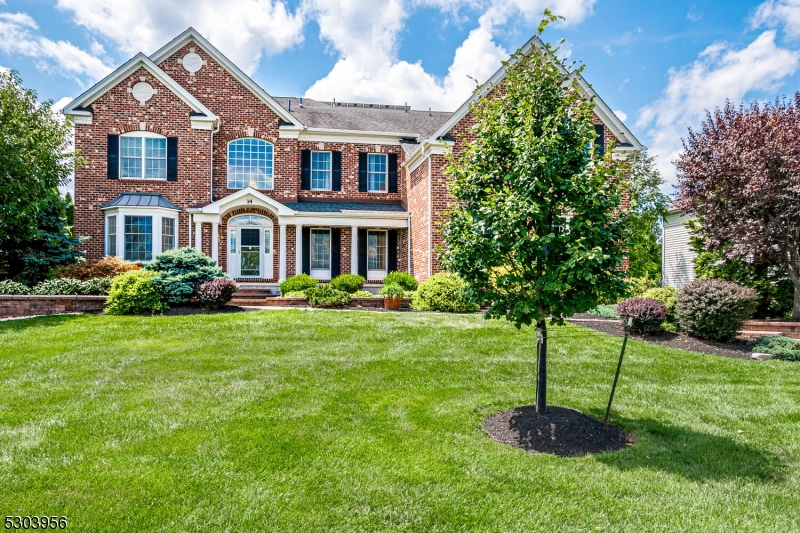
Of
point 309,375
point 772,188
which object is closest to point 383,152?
point 772,188

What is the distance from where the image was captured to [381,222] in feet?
58.6

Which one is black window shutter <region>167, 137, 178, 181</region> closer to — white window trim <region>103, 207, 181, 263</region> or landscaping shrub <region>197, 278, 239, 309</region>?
white window trim <region>103, 207, 181, 263</region>

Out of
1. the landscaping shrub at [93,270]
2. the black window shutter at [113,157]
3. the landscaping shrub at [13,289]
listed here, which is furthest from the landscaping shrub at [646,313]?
the black window shutter at [113,157]

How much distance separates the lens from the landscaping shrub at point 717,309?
9344mm

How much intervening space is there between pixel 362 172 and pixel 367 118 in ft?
10.5

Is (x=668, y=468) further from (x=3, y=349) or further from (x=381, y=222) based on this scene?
(x=381, y=222)

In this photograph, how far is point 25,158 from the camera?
37.1ft

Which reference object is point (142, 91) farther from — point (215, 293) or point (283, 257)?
point (215, 293)

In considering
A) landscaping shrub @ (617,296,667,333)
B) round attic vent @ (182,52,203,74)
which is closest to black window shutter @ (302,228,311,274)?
round attic vent @ (182,52,203,74)

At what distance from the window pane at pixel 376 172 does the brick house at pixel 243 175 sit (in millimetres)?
51

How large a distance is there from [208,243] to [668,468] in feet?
53.1

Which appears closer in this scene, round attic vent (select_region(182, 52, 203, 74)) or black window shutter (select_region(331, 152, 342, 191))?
round attic vent (select_region(182, 52, 203, 74))

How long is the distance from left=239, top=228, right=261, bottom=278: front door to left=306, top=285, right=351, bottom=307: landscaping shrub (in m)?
4.67

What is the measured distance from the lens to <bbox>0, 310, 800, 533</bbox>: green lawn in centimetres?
322
